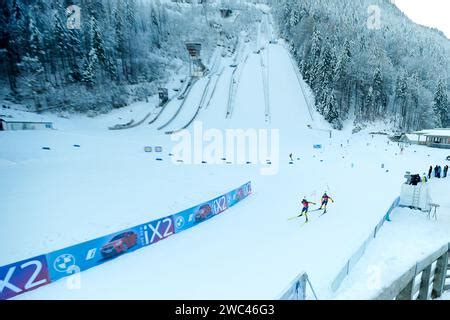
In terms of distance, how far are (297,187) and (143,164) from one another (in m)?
13.2

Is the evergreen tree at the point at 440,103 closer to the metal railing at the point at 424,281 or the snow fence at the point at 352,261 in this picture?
the snow fence at the point at 352,261

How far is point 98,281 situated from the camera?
8.59 meters

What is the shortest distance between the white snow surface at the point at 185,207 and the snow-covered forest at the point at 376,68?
25.7m

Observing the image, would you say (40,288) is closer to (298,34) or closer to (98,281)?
(98,281)

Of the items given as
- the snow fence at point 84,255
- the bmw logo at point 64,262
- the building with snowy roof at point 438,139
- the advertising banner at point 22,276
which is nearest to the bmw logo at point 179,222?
the snow fence at point 84,255

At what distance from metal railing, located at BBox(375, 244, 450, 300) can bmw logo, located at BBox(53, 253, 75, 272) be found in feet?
30.1

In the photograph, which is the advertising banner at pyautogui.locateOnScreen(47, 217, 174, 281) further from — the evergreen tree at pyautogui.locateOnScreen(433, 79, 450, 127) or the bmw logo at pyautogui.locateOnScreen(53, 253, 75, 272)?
the evergreen tree at pyautogui.locateOnScreen(433, 79, 450, 127)

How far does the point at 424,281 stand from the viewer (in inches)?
335

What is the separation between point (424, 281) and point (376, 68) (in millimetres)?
59407

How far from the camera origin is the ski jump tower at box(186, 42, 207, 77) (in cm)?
6819

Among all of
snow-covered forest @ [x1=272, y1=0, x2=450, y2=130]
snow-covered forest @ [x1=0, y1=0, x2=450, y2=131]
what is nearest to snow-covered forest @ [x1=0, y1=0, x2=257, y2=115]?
snow-covered forest @ [x1=0, y1=0, x2=450, y2=131]

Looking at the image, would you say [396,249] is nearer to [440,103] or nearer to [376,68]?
[376,68]

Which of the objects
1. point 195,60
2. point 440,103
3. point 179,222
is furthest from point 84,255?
point 440,103
